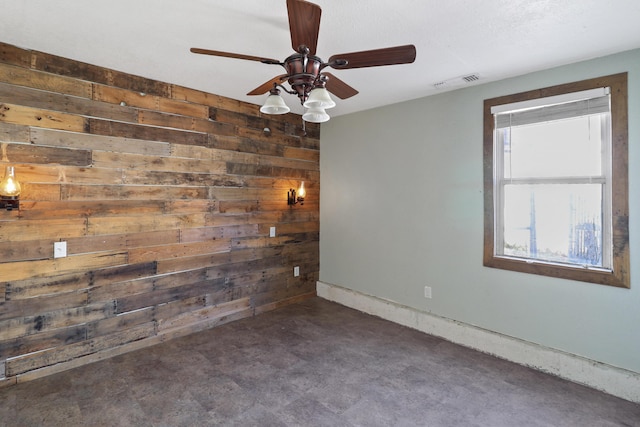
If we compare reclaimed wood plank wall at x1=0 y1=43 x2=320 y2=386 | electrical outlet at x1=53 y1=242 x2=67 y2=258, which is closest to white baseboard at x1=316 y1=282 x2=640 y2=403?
reclaimed wood plank wall at x1=0 y1=43 x2=320 y2=386

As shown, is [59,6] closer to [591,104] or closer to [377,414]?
[377,414]

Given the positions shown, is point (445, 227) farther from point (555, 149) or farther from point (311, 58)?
point (311, 58)

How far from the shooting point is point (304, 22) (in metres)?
1.58

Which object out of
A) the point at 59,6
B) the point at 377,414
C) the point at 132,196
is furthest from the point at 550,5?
the point at 132,196

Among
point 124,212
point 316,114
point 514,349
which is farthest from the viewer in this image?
point 124,212

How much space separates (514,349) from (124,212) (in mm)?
3787

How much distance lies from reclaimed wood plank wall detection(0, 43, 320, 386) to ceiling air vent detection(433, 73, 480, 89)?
1.97m

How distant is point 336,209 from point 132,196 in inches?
99.0

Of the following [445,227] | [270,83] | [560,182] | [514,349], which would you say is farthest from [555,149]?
[270,83]

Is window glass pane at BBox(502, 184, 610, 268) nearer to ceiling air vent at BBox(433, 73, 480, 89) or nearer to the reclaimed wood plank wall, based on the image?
ceiling air vent at BBox(433, 73, 480, 89)

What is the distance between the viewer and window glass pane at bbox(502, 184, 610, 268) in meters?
2.68

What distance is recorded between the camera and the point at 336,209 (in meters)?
4.66

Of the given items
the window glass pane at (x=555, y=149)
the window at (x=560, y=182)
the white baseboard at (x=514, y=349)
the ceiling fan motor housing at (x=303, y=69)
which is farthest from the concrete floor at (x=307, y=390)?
the ceiling fan motor housing at (x=303, y=69)

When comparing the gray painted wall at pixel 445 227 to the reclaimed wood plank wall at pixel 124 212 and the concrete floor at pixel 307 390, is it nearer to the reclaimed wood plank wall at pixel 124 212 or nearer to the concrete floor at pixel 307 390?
the concrete floor at pixel 307 390
